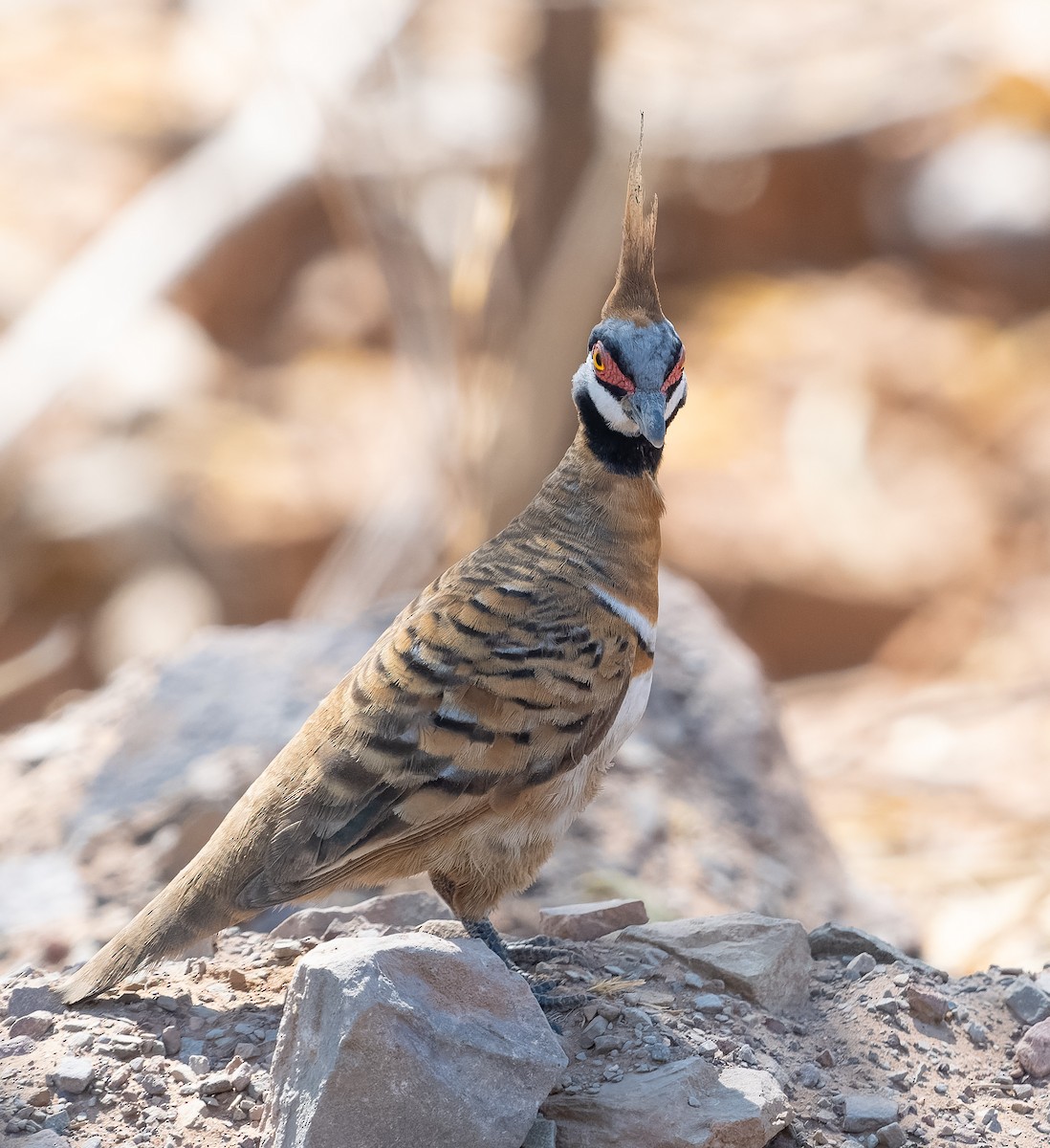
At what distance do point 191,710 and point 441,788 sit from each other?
2.93 m

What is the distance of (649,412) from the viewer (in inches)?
153

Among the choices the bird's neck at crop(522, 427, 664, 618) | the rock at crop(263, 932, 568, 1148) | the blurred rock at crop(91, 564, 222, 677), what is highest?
the bird's neck at crop(522, 427, 664, 618)

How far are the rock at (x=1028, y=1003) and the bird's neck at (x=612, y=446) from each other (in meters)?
1.84

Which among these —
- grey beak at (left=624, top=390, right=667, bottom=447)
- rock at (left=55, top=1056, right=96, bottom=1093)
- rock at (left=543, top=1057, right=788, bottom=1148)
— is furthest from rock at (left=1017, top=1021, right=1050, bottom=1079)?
rock at (left=55, top=1056, right=96, bottom=1093)

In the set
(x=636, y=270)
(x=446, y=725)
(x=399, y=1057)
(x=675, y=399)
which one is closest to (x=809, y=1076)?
(x=399, y=1057)

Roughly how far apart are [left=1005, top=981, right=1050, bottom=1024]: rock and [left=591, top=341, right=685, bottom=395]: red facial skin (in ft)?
6.41

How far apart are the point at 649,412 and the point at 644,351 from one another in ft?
0.61

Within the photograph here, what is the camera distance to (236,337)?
47.1ft

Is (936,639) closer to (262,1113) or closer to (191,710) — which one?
(191,710)

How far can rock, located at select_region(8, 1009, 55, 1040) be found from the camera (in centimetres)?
340

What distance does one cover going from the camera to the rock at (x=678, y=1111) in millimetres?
3004

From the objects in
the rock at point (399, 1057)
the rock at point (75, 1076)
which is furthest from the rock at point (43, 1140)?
the rock at point (399, 1057)

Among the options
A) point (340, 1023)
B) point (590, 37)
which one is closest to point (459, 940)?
point (340, 1023)

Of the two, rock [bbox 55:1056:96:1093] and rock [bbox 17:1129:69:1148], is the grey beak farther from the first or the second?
rock [bbox 17:1129:69:1148]
